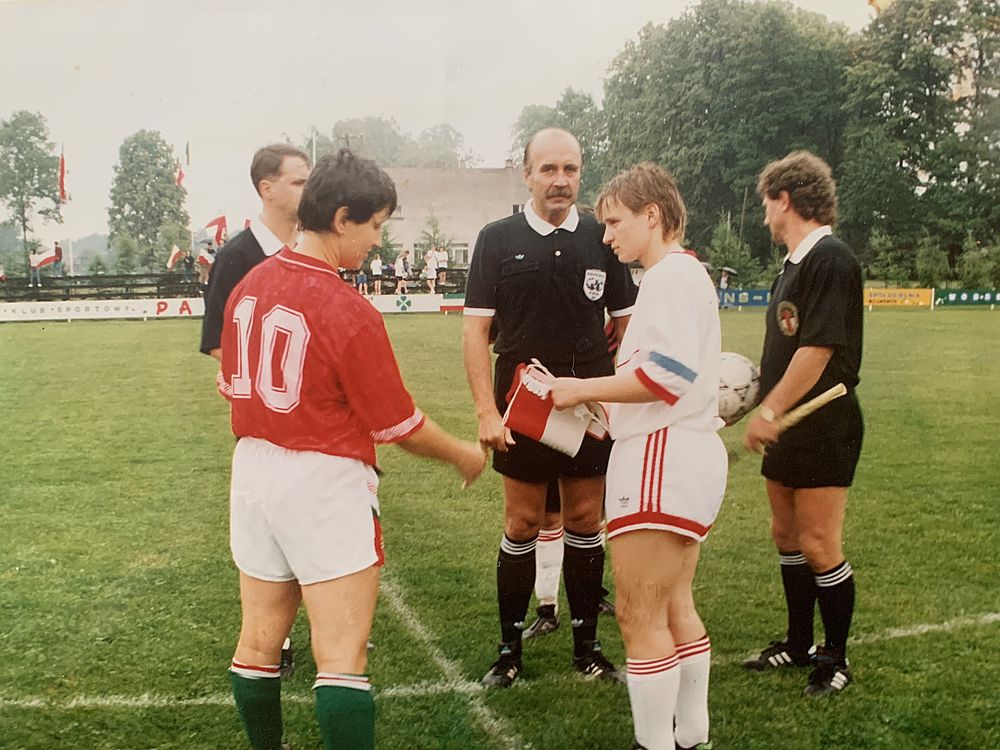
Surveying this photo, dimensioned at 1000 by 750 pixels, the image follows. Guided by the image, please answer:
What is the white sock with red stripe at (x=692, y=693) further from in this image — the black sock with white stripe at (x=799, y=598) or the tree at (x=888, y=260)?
the tree at (x=888, y=260)

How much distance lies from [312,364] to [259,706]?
35.2 inches

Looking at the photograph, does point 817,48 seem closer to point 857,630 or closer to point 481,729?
point 857,630

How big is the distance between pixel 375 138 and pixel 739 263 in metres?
3.04

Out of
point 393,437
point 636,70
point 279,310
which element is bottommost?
point 393,437

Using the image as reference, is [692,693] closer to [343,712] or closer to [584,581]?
[584,581]

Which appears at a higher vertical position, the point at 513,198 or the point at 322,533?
the point at 513,198

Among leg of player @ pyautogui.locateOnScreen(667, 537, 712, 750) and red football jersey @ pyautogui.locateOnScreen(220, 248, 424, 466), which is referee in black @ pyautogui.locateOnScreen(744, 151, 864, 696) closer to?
leg of player @ pyautogui.locateOnScreen(667, 537, 712, 750)

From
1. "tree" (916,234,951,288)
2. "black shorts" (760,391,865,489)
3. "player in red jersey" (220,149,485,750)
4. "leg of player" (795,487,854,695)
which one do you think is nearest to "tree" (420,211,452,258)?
"black shorts" (760,391,865,489)

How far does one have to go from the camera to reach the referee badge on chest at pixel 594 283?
9.39 ft

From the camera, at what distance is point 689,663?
2.28 m

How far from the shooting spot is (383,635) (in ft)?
10.8

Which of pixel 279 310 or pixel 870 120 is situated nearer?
pixel 279 310

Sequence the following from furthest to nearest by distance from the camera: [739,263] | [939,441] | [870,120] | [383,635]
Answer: [939,441] → [739,263] → [870,120] → [383,635]

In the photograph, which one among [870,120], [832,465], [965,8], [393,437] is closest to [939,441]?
[870,120]
